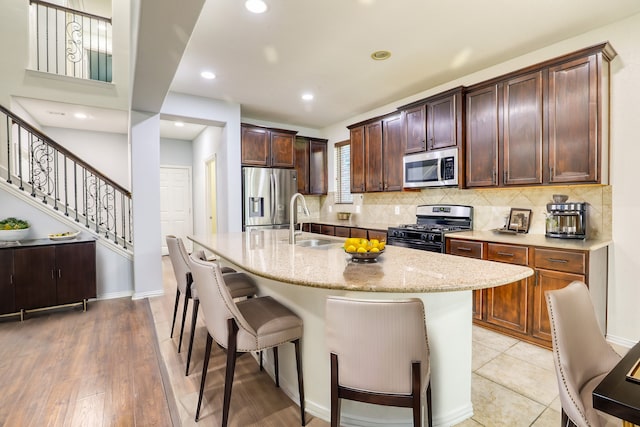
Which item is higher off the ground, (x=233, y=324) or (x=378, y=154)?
(x=378, y=154)

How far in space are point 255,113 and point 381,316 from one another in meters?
4.65

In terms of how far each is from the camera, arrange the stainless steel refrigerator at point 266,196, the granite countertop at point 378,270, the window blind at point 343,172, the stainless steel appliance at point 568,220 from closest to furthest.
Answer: the granite countertop at point 378,270 < the stainless steel appliance at point 568,220 < the stainless steel refrigerator at point 266,196 < the window blind at point 343,172

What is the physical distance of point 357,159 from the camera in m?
4.89

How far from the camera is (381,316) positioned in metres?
1.11

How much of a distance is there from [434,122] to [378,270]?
269 cm

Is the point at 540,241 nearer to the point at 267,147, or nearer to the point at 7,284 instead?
the point at 267,147

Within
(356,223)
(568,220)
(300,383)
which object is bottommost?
(300,383)

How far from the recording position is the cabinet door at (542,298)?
2486 mm

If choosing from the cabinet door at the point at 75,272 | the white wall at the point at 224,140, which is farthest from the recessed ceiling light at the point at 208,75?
the cabinet door at the point at 75,272

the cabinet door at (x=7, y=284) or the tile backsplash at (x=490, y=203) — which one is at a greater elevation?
the tile backsplash at (x=490, y=203)

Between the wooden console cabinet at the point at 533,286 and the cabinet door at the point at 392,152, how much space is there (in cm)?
154

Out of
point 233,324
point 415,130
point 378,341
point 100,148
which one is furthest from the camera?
point 100,148

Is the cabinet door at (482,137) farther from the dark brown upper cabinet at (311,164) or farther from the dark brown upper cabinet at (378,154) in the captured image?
the dark brown upper cabinet at (311,164)

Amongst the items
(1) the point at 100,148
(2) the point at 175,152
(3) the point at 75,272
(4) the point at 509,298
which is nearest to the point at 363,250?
(4) the point at 509,298
